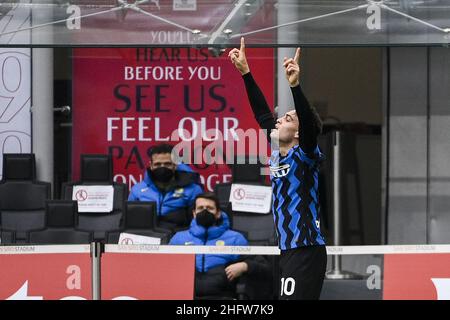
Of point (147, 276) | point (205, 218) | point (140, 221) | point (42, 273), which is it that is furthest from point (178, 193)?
point (42, 273)

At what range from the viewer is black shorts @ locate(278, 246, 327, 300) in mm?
7707

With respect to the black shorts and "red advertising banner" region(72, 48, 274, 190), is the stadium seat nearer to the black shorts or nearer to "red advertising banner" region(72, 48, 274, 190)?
"red advertising banner" region(72, 48, 274, 190)

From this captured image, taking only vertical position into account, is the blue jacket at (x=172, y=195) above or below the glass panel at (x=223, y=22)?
below

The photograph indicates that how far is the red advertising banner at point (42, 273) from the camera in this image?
388 inches

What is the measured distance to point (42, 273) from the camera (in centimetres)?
987

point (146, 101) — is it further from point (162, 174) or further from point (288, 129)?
A: point (288, 129)

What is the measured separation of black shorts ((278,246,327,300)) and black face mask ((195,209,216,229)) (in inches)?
135

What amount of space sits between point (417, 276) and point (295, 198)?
244 cm

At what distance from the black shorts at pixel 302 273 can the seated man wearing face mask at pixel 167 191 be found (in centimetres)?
445

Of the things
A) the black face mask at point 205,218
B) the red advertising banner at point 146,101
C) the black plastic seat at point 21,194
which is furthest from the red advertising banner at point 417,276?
the black plastic seat at point 21,194

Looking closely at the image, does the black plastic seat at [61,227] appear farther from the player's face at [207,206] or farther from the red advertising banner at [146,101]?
the red advertising banner at [146,101]

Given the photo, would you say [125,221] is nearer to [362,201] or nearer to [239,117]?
[239,117]

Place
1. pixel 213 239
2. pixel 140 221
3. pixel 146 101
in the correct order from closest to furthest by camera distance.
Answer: pixel 213 239
pixel 140 221
pixel 146 101
